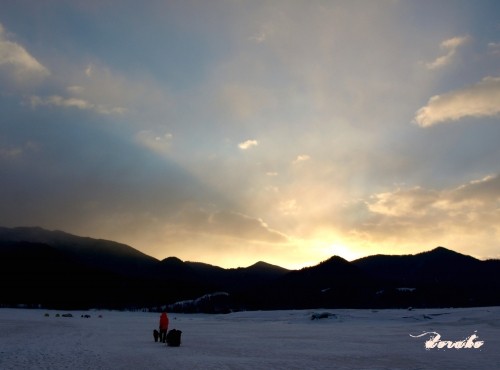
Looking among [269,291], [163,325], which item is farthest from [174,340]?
[269,291]

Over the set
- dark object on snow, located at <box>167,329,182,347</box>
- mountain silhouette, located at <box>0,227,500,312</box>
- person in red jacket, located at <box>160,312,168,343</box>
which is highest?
mountain silhouette, located at <box>0,227,500,312</box>

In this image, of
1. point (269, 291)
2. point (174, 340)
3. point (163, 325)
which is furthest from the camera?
point (269, 291)

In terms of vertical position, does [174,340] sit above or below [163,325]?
below

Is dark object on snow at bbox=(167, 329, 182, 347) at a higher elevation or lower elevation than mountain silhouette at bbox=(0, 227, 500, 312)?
lower

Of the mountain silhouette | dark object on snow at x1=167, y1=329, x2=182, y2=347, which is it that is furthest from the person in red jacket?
the mountain silhouette

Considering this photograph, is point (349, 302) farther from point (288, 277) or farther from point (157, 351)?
point (157, 351)

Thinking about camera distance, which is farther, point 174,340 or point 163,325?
point 163,325

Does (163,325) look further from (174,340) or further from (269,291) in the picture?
(269,291)

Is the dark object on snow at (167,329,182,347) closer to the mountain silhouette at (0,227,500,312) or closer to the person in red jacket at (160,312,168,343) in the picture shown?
the person in red jacket at (160,312,168,343)

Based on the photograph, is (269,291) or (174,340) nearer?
(174,340)

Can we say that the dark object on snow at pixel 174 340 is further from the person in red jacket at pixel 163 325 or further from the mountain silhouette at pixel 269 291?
the mountain silhouette at pixel 269 291

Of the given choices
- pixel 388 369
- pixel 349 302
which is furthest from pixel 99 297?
pixel 388 369

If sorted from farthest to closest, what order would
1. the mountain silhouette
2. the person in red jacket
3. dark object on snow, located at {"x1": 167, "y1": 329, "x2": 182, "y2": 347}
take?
1. the mountain silhouette
2. the person in red jacket
3. dark object on snow, located at {"x1": 167, "y1": 329, "x2": 182, "y2": 347}

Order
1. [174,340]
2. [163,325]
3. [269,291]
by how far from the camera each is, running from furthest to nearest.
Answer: [269,291] → [163,325] → [174,340]
